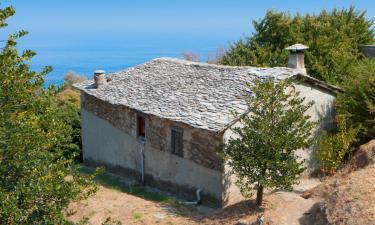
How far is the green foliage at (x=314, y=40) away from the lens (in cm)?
2717

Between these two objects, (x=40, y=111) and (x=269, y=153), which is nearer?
(x=40, y=111)

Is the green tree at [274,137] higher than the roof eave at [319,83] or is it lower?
lower

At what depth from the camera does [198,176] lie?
1839 centimetres

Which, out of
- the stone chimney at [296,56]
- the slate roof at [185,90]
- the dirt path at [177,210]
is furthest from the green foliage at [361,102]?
the dirt path at [177,210]

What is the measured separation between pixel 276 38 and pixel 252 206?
60.7ft

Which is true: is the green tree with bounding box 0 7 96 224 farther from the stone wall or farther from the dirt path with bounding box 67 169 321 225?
the stone wall

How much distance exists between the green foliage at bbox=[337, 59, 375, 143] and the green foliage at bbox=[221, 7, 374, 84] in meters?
5.58

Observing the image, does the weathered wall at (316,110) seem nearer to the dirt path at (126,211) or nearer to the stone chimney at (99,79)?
the dirt path at (126,211)

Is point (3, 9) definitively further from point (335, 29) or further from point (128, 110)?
point (335, 29)

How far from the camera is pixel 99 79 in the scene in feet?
82.0

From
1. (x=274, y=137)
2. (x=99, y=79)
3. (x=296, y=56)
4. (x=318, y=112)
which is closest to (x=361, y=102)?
(x=318, y=112)

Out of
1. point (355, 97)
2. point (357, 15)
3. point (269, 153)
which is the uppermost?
point (357, 15)

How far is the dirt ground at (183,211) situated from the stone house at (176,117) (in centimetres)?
147

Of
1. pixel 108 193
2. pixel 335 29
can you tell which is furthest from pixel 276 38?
pixel 108 193
